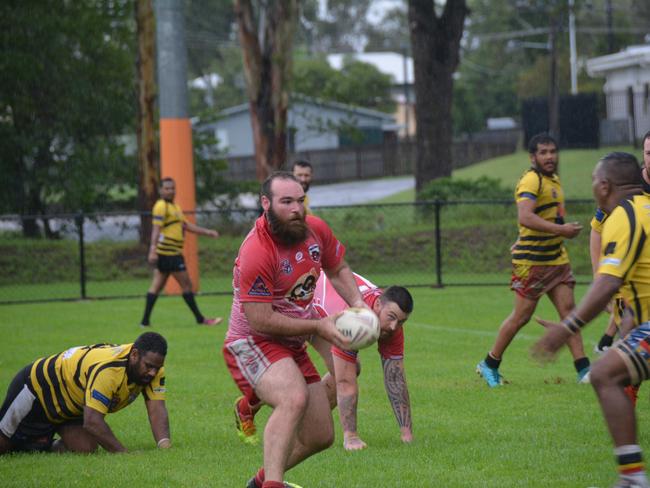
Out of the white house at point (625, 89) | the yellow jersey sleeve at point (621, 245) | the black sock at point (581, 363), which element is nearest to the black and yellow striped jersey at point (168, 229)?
the black sock at point (581, 363)

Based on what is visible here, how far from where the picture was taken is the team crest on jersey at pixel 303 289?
6305mm

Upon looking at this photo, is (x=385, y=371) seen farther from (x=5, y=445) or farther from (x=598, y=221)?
(x=5, y=445)

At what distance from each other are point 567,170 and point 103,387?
29152 mm

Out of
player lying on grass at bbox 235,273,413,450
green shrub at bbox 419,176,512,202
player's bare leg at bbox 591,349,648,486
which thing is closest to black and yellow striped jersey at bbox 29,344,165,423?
player lying on grass at bbox 235,273,413,450

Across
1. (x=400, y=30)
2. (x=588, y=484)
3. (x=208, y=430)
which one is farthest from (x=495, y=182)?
(x=400, y=30)

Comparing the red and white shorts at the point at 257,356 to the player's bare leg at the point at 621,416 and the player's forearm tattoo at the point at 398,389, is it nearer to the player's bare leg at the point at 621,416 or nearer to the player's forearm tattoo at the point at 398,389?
the player's bare leg at the point at 621,416

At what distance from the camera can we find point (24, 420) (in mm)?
8328

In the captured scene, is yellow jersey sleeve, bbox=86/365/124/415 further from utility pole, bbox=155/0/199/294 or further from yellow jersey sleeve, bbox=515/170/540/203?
utility pole, bbox=155/0/199/294

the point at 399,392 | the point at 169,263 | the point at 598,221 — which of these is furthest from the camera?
the point at 169,263

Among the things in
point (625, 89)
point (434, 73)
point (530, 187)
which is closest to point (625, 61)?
point (625, 89)

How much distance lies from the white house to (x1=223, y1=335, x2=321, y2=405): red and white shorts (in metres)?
30.6

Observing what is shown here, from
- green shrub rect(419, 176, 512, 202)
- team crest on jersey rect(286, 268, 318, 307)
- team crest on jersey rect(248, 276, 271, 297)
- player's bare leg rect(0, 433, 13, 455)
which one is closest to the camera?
team crest on jersey rect(248, 276, 271, 297)

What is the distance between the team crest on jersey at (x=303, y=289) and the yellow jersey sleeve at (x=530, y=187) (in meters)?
4.78

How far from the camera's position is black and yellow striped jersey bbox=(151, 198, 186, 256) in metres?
16.2
